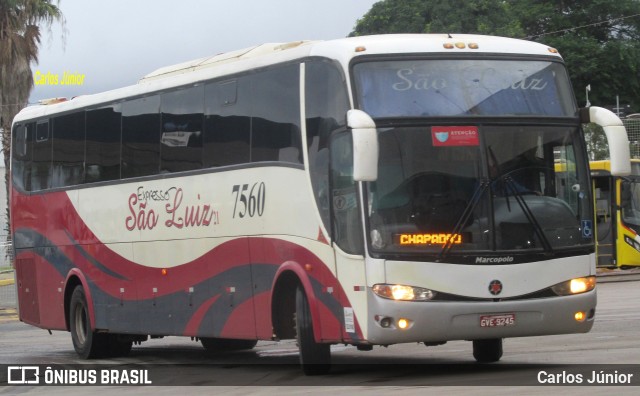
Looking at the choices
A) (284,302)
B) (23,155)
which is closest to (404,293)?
(284,302)

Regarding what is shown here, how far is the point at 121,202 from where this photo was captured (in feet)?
62.1

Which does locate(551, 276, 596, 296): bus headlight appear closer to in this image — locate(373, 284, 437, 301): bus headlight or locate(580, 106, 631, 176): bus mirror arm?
locate(580, 106, 631, 176): bus mirror arm

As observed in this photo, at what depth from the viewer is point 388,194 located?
13102 millimetres

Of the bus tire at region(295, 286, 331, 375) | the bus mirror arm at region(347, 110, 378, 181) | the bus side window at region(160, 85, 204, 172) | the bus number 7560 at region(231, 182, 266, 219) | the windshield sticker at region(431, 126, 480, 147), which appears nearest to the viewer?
the bus mirror arm at region(347, 110, 378, 181)

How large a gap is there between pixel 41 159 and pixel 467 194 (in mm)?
10107

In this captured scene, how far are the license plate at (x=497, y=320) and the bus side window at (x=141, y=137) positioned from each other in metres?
6.21

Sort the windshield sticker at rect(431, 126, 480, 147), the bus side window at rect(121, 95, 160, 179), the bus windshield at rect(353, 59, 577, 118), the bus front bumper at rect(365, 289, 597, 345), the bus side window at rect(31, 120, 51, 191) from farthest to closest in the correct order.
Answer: the bus side window at rect(31, 120, 51, 191) → the bus side window at rect(121, 95, 160, 179) → the bus windshield at rect(353, 59, 577, 118) → the windshield sticker at rect(431, 126, 480, 147) → the bus front bumper at rect(365, 289, 597, 345)

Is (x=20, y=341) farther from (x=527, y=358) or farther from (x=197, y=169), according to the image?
(x=527, y=358)

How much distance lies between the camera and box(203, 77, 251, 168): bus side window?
1563cm

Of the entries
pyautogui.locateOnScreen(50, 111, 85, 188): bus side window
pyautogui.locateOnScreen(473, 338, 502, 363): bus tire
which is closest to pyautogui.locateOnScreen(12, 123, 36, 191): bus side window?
pyautogui.locateOnScreen(50, 111, 85, 188): bus side window

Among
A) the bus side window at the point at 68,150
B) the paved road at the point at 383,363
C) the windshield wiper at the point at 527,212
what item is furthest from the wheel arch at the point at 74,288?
the windshield wiper at the point at 527,212

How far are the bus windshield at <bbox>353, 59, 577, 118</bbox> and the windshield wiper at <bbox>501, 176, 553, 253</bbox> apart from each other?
2.35 feet

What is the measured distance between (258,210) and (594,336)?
18.2 ft
